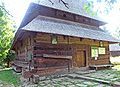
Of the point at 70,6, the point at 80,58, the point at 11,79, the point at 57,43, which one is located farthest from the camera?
the point at 70,6

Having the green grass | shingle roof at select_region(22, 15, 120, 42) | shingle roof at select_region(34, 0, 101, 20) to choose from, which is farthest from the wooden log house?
the green grass

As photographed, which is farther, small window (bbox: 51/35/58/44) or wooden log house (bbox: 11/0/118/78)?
small window (bbox: 51/35/58/44)

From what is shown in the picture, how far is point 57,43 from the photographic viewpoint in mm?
11945

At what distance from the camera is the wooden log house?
36.1 feet

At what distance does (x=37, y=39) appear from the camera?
1109cm

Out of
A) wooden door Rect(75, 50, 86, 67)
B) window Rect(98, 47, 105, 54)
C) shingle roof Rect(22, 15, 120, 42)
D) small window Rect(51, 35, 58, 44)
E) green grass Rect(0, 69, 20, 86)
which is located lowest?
green grass Rect(0, 69, 20, 86)

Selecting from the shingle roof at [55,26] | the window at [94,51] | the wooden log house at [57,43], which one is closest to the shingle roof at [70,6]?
the wooden log house at [57,43]

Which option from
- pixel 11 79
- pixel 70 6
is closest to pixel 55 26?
pixel 70 6

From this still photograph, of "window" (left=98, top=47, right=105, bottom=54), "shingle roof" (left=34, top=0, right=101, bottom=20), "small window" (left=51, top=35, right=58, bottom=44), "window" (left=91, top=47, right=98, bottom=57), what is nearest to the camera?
"small window" (left=51, top=35, right=58, bottom=44)

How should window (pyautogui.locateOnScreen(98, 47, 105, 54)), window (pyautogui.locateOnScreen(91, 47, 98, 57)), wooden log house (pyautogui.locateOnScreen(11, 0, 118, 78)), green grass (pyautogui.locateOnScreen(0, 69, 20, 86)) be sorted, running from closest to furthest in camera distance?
wooden log house (pyautogui.locateOnScreen(11, 0, 118, 78))
green grass (pyautogui.locateOnScreen(0, 69, 20, 86))
window (pyautogui.locateOnScreen(91, 47, 98, 57))
window (pyautogui.locateOnScreen(98, 47, 105, 54))

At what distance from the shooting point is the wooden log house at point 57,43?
36.1 ft

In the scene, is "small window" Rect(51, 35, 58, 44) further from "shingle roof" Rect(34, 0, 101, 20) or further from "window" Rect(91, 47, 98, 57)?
"window" Rect(91, 47, 98, 57)

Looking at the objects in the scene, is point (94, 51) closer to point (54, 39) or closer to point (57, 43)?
point (57, 43)

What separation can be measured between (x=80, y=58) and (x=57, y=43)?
2541 millimetres
